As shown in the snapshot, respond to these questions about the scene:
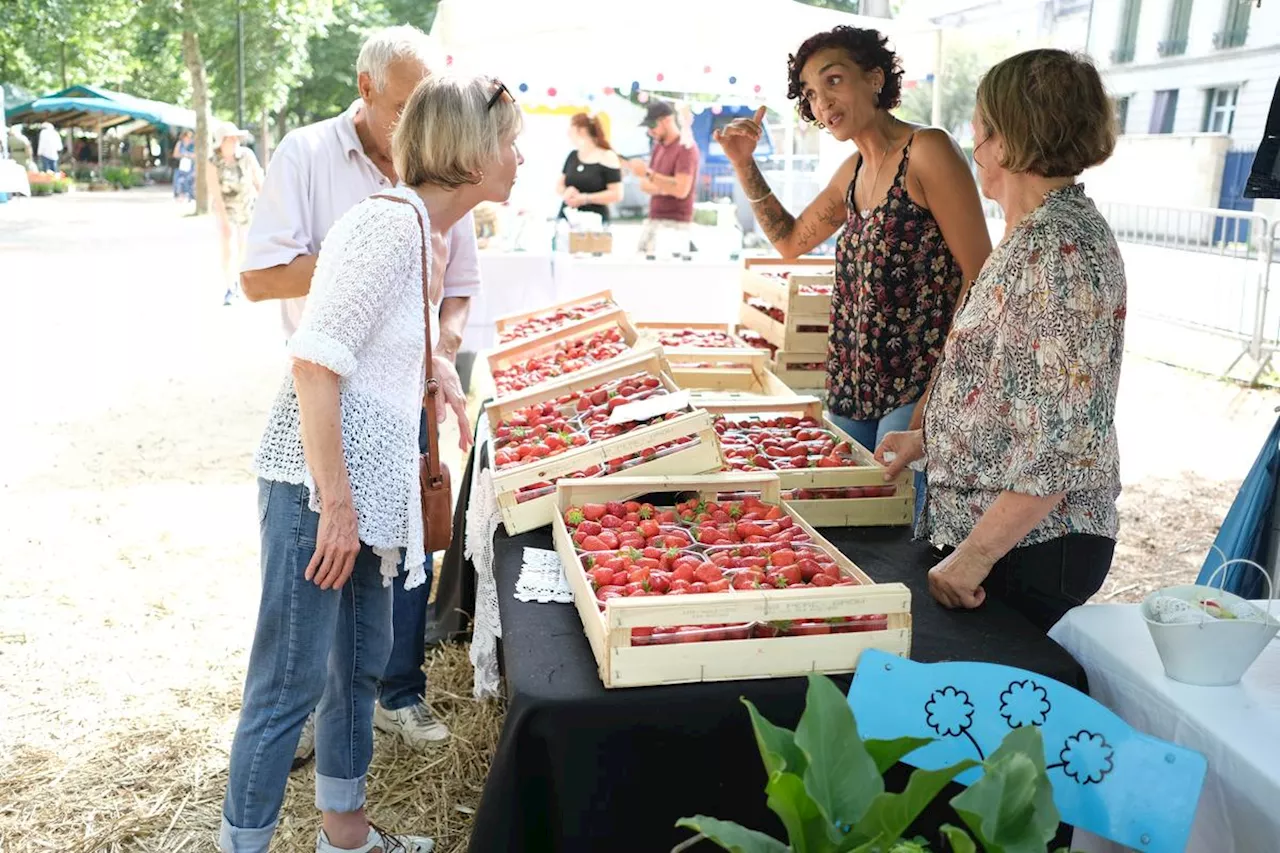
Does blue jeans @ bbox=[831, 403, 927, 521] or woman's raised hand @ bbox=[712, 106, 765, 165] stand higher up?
woman's raised hand @ bbox=[712, 106, 765, 165]

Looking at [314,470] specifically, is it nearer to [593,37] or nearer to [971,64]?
[593,37]

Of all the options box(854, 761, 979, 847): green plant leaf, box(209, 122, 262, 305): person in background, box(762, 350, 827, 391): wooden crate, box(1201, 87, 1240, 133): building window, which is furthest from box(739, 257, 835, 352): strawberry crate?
box(1201, 87, 1240, 133): building window

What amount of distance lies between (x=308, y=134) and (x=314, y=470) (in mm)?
1193

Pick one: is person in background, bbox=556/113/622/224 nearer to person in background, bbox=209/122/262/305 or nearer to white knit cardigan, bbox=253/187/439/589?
person in background, bbox=209/122/262/305

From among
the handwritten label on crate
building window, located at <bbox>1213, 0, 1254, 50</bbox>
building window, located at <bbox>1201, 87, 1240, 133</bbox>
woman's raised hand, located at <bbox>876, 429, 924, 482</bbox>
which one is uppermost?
building window, located at <bbox>1213, 0, 1254, 50</bbox>

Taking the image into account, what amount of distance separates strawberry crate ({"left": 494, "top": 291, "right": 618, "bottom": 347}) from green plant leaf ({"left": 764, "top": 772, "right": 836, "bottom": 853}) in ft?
9.52

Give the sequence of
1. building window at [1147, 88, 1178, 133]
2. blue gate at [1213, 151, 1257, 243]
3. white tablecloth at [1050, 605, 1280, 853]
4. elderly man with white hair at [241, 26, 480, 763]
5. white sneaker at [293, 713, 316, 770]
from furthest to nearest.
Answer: building window at [1147, 88, 1178, 133] < blue gate at [1213, 151, 1257, 243] < white sneaker at [293, 713, 316, 770] < elderly man with white hair at [241, 26, 480, 763] < white tablecloth at [1050, 605, 1280, 853]

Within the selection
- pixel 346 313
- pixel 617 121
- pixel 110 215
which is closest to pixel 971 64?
pixel 617 121

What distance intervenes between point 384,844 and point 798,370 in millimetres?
2376

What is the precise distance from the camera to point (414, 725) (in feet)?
9.98

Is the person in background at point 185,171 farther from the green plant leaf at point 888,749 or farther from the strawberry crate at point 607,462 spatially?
the green plant leaf at point 888,749

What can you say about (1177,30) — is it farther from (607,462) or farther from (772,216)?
(607,462)

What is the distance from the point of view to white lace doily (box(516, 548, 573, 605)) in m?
1.99

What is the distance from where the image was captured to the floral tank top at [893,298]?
2.73 metres
